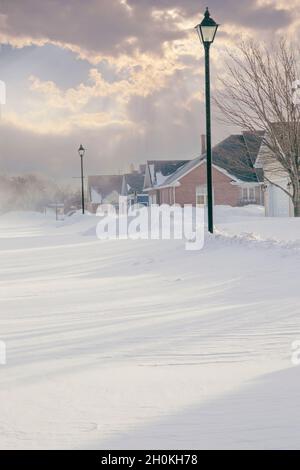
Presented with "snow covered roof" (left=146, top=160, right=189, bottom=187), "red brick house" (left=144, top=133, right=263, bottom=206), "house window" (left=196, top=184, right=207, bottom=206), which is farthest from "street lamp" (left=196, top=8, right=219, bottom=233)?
"snow covered roof" (left=146, top=160, right=189, bottom=187)

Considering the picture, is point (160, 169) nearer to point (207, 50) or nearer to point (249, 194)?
point (249, 194)

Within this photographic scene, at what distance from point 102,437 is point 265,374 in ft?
5.63

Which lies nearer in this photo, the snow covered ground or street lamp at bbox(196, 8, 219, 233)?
the snow covered ground

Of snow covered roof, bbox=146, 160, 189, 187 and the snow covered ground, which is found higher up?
snow covered roof, bbox=146, 160, 189, 187

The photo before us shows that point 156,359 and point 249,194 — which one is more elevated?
point 249,194

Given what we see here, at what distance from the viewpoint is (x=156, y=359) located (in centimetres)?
536

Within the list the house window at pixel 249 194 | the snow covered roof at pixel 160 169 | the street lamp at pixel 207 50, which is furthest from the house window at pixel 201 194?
the street lamp at pixel 207 50

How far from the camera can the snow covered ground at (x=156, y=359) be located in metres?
3.79

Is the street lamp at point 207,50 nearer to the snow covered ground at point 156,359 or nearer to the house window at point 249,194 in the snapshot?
the snow covered ground at point 156,359

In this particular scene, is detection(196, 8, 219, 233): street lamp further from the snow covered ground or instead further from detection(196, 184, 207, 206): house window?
detection(196, 184, 207, 206): house window

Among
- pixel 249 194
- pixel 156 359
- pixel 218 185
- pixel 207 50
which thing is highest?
pixel 207 50

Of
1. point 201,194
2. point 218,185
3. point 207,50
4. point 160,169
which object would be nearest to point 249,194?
point 218,185

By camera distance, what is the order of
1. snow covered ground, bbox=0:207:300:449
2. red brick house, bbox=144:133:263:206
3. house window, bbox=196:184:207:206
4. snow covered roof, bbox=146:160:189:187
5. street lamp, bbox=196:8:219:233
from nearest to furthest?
1. snow covered ground, bbox=0:207:300:449
2. street lamp, bbox=196:8:219:233
3. red brick house, bbox=144:133:263:206
4. house window, bbox=196:184:207:206
5. snow covered roof, bbox=146:160:189:187

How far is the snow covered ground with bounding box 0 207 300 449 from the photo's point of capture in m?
3.79
